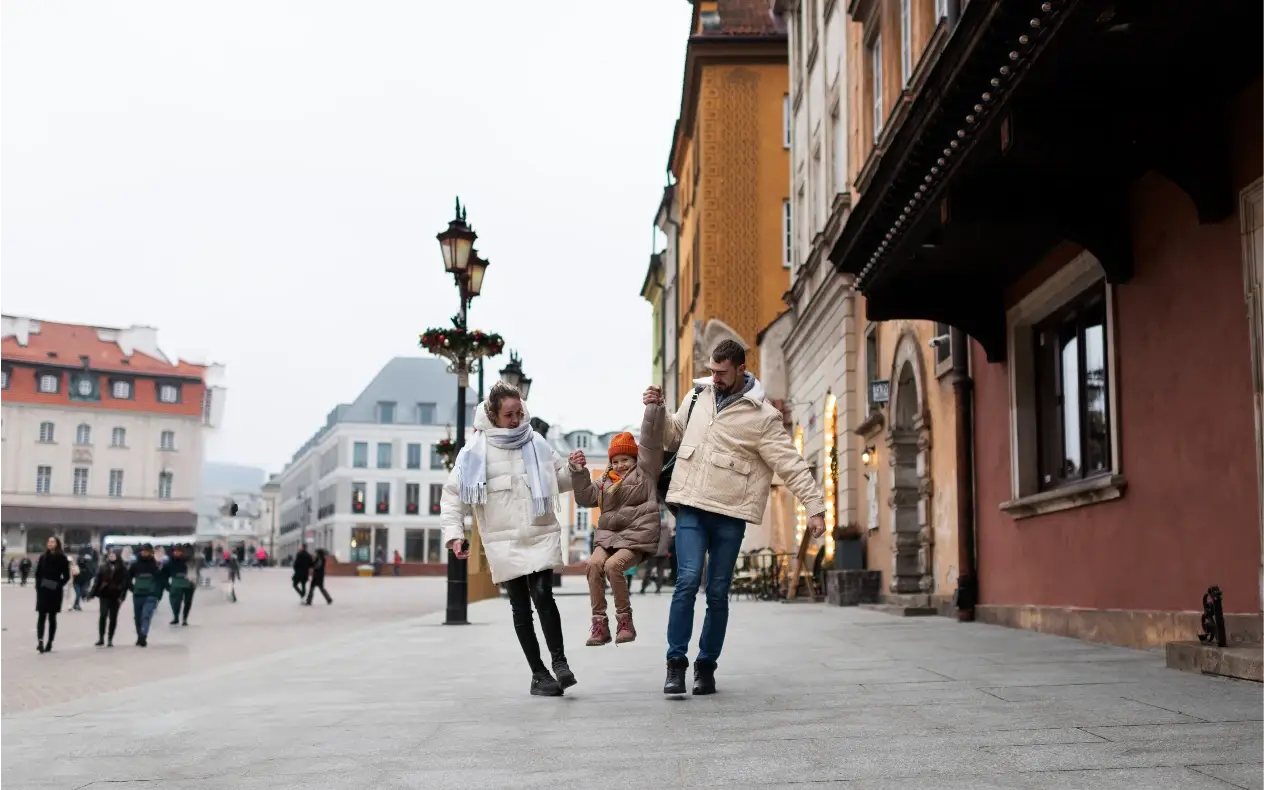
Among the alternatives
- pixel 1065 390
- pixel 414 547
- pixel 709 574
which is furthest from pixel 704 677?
pixel 414 547

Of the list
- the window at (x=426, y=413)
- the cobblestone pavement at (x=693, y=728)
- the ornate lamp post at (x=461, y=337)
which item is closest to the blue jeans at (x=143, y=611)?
the ornate lamp post at (x=461, y=337)

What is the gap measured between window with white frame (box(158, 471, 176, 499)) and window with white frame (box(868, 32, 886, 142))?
284 feet

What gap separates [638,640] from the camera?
44.9 ft

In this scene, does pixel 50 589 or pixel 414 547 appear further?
pixel 414 547

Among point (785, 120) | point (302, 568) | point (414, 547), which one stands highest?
point (785, 120)

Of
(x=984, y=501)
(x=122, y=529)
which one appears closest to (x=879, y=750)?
(x=984, y=501)

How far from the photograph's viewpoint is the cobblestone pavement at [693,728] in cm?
486

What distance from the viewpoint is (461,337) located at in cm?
2056

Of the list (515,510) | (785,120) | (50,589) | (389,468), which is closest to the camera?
(515,510)

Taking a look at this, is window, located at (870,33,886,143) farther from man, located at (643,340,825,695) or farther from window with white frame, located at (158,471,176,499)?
window with white frame, located at (158,471,176,499)

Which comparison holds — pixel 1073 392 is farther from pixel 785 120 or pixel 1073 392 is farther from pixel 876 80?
pixel 785 120

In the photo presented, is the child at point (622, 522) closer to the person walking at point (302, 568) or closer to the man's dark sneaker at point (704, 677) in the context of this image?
the man's dark sneaker at point (704, 677)

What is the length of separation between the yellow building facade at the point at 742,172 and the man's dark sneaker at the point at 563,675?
30953mm

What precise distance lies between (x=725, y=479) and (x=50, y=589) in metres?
13.8
